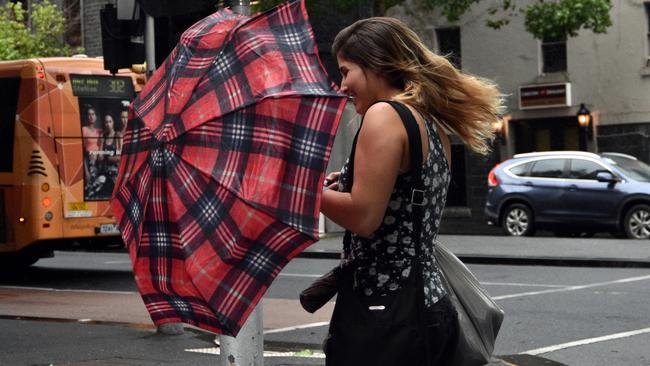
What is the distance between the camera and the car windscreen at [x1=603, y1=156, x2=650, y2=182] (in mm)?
23531

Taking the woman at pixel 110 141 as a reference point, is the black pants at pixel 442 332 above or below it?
below

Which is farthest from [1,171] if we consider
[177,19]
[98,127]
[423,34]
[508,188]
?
[423,34]

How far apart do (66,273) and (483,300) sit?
52.7 ft

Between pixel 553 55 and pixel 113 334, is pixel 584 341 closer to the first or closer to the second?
pixel 113 334

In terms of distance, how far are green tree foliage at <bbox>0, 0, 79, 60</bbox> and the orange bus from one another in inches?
576

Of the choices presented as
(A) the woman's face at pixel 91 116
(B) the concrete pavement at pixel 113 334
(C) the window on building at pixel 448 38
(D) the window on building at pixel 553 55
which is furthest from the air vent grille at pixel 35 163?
(C) the window on building at pixel 448 38

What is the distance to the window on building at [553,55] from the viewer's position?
109ft

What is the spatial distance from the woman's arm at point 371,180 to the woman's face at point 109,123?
14.5 m

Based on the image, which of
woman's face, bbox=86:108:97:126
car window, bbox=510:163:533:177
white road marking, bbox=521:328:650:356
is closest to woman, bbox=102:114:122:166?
woman's face, bbox=86:108:97:126

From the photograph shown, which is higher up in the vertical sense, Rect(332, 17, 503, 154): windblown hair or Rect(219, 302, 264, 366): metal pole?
Rect(332, 17, 503, 154): windblown hair

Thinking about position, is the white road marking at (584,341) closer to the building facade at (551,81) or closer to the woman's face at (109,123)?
the woman's face at (109,123)

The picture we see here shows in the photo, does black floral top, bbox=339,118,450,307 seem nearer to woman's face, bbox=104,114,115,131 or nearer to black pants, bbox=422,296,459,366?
black pants, bbox=422,296,459,366

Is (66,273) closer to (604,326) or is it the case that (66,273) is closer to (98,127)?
(98,127)

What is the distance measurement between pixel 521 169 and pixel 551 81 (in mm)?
8558
